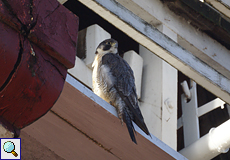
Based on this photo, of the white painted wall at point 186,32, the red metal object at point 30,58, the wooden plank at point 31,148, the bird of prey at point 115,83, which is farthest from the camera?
the white painted wall at point 186,32

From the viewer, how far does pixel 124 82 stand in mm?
3064

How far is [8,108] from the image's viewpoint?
3.10 feet

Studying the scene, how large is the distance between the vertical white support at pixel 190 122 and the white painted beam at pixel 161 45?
1.89 metres

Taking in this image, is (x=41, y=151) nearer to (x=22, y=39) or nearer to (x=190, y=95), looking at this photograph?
(x=22, y=39)

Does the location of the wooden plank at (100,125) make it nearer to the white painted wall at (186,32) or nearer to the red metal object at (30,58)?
the red metal object at (30,58)

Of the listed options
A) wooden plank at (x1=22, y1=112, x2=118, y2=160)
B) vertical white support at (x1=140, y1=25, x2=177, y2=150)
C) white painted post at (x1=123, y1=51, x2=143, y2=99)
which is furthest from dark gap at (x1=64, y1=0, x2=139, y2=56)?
wooden plank at (x1=22, y1=112, x2=118, y2=160)

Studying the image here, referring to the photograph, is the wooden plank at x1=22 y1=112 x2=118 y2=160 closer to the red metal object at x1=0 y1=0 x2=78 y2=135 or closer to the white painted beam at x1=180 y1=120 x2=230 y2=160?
the red metal object at x1=0 y1=0 x2=78 y2=135

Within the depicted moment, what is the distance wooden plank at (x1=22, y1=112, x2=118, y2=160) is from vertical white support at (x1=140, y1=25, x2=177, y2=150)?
5.00 feet

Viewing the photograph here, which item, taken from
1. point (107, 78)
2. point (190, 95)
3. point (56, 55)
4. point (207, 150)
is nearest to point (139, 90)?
point (107, 78)

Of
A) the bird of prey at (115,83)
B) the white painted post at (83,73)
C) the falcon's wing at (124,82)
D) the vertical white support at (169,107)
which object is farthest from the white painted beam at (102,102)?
the white painted post at (83,73)

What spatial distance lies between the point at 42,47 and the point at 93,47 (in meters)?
2.88

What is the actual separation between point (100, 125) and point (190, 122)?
110 inches

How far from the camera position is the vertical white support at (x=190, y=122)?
4.32 metres

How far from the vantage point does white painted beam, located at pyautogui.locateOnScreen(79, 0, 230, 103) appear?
2170mm
